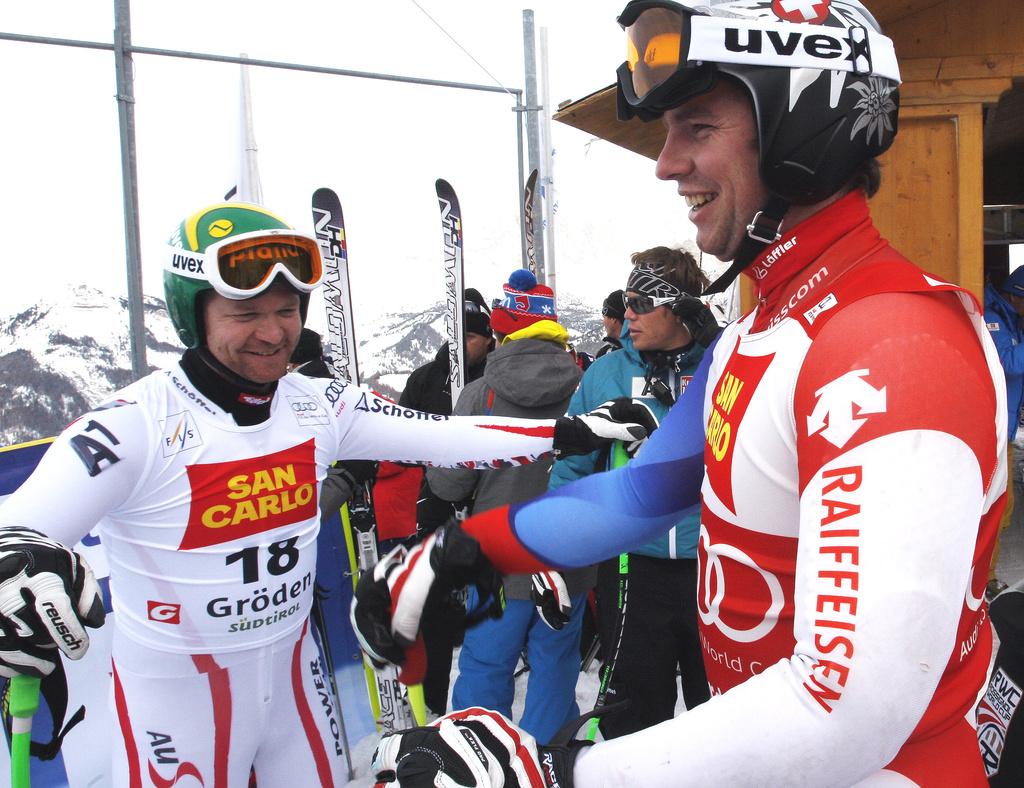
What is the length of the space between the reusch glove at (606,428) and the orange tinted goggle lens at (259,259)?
1.07 metres

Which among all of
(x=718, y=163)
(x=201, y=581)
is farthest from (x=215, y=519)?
(x=718, y=163)

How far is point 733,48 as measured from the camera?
118 centimetres

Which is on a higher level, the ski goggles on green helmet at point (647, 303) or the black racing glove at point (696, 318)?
the ski goggles on green helmet at point (647, 303)

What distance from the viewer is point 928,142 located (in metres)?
4.52

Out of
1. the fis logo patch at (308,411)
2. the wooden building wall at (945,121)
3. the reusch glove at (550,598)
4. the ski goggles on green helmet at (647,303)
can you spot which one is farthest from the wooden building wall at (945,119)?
the fis logo patch at (308,411)

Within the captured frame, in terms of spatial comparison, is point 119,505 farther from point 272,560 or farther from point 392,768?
point 392,768

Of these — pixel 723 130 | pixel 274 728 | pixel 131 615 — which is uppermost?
pixel 723 130

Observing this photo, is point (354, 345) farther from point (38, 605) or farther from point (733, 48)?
point (733, 48)

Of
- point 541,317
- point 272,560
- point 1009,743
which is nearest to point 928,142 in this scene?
point 541,317

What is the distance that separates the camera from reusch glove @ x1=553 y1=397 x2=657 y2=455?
2535mm

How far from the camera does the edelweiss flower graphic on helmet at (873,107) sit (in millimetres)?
Result: 1215

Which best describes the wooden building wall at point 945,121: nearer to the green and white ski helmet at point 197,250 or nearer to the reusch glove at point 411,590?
the green and white ski helmet at point 197,250

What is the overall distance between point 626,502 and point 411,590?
0.47m

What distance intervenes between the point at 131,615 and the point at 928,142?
200 inches
